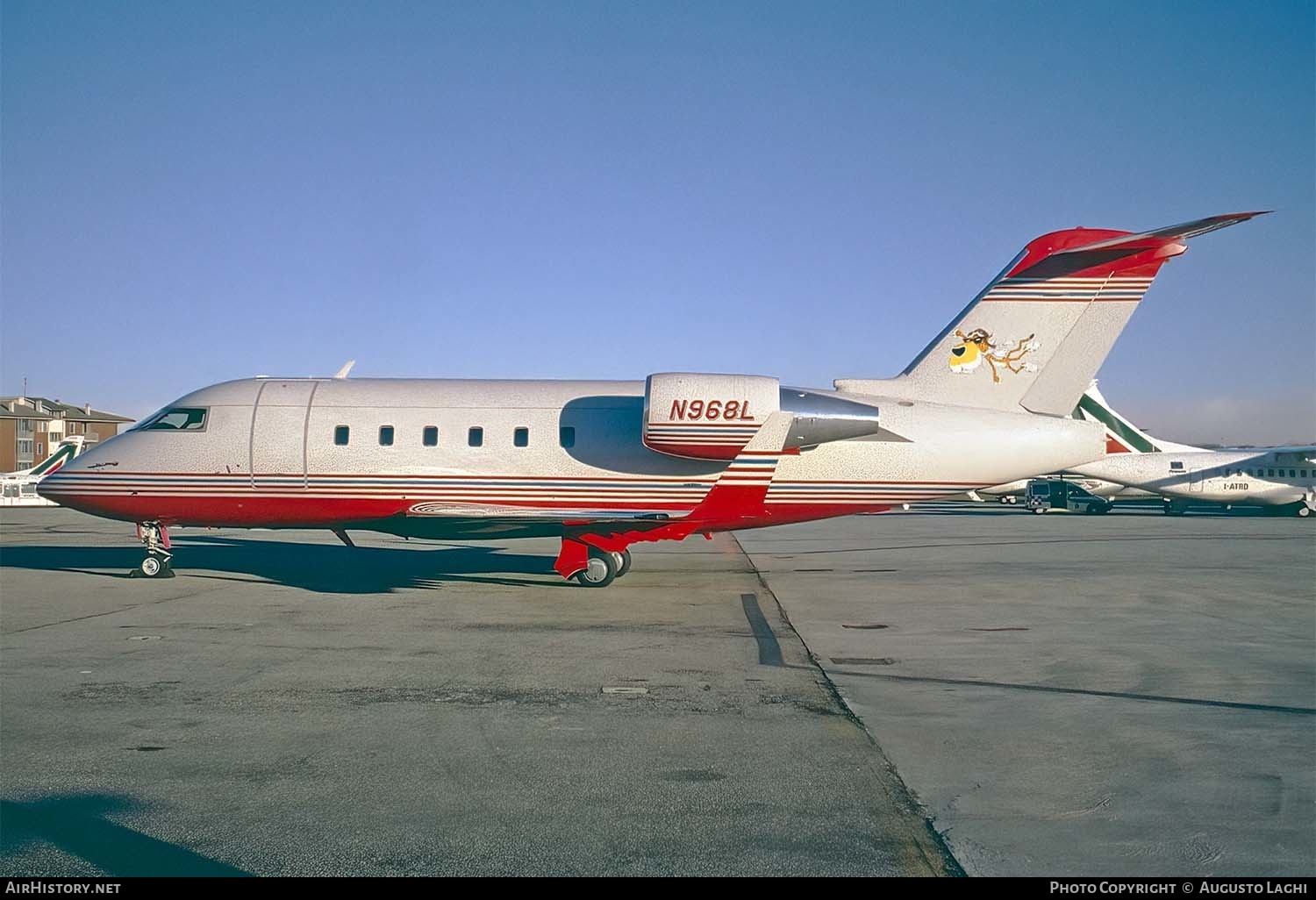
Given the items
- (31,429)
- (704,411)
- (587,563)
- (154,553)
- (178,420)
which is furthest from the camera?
(31,429)

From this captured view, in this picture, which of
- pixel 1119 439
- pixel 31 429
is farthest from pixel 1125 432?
pixel 31 429

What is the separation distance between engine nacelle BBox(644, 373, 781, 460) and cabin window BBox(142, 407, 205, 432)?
8.36m

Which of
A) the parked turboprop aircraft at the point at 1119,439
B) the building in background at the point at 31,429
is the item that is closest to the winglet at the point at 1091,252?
the parked turboprop aircraft at the point at 1119,439

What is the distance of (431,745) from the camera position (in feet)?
24.1

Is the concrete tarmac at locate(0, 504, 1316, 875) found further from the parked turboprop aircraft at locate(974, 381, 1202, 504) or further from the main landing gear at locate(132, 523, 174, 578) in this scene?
the parked turboprop aircraft at locate(974, 381, 1202, 504)

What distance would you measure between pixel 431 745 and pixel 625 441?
34.9 ft

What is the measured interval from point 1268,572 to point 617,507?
12550 millimetres

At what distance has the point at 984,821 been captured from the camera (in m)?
5.70

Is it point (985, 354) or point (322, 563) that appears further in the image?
point (322, 563)

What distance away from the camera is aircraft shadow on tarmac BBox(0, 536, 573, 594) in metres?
18.0

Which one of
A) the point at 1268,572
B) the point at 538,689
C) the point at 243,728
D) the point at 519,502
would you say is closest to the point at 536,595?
the point at 519,502

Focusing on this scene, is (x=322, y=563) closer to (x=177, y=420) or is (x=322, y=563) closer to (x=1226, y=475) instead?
(x=177, y=420)

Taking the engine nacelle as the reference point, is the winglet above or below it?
above

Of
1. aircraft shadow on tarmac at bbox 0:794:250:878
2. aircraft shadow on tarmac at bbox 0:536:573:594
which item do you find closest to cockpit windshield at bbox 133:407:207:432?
aircraft shadow on tarmac at bbox 0:536:573:594
